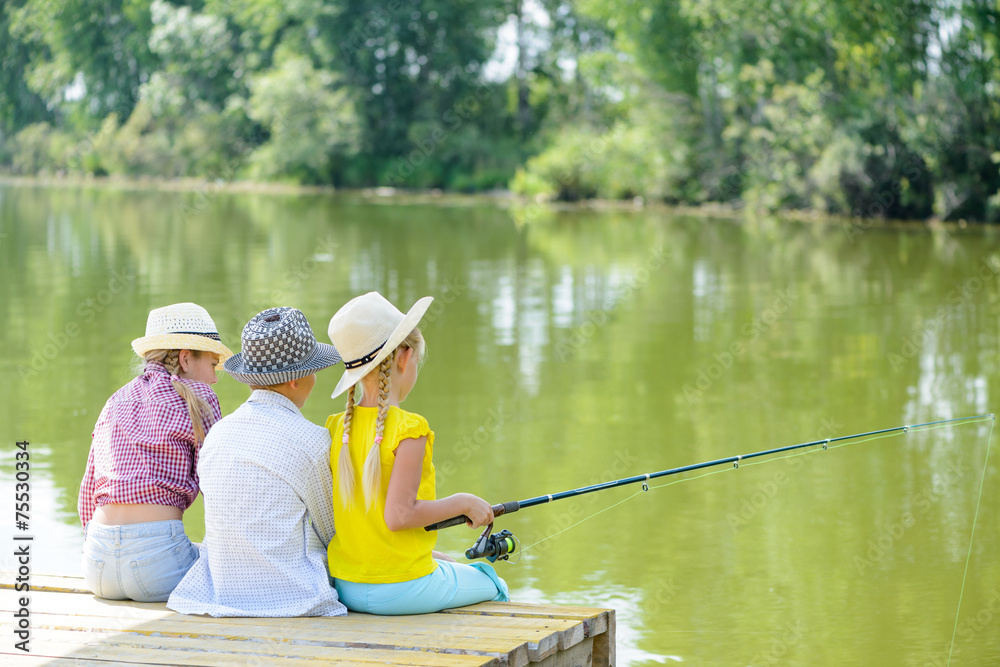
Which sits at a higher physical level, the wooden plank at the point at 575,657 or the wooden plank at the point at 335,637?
the wooden plank at the point at 335,637

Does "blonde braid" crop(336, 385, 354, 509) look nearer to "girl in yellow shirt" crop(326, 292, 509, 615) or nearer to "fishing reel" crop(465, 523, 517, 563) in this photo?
"girl in yellow shirt" crop(326, 292, 509, 615)

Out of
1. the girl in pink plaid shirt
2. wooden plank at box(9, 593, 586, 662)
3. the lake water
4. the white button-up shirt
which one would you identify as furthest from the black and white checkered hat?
the lake water

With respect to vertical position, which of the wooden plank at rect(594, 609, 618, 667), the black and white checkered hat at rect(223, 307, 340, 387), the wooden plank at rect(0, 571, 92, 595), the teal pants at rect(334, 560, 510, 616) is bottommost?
the wooden plank at rect(594, 609, 618, 667)

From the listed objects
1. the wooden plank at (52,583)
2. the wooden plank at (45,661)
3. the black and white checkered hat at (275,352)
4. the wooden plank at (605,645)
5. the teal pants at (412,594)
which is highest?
the black and white checkered hat at (275,352)

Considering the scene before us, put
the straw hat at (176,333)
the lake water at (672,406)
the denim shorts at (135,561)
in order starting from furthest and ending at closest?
1. the lake water at (672,406)
2. the straw hat at (176,333)
3. the denim shorts at (135,561)

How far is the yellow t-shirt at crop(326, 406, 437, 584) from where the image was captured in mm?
3137

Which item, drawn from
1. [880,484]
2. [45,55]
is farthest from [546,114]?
[880,484]

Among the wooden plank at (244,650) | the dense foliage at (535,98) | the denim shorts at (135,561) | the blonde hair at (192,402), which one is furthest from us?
the dense foliage at (535,98)

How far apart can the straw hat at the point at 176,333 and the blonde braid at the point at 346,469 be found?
2.09 feet

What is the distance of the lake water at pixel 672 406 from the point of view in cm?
479

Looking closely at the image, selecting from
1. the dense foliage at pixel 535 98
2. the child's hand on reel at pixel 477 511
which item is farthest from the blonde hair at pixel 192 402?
the dense foliage at pixel 535 98

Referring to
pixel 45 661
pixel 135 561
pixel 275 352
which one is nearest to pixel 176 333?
pixel 275 352

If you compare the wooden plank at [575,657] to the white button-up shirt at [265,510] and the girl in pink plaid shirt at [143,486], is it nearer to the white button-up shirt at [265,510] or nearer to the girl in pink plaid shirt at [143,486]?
the white button-up shirt at [265,510]

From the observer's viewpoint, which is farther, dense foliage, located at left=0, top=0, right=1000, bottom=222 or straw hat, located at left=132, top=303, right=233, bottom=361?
dense foliage, located at left=0, top=0, right=1000, bottom=222
